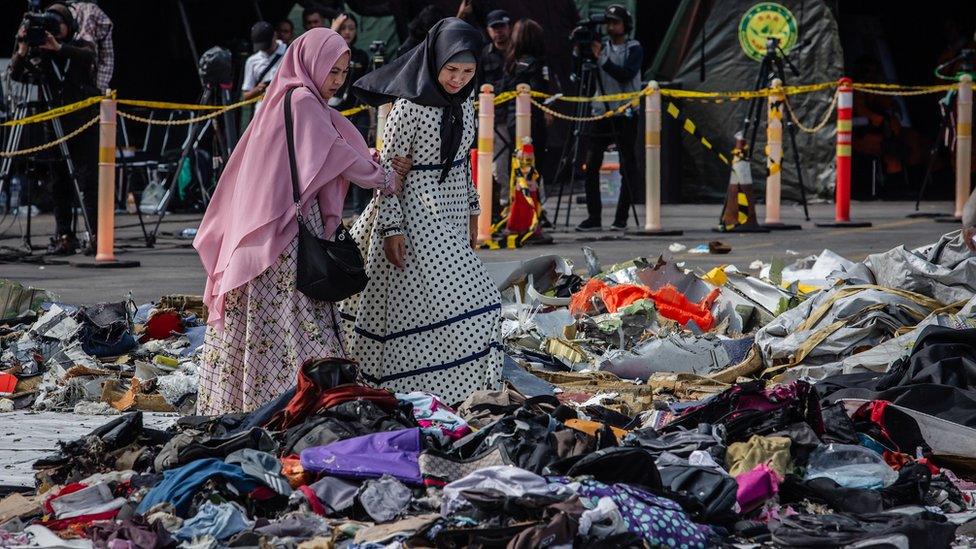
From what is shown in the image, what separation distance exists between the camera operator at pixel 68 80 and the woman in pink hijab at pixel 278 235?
21.2ft

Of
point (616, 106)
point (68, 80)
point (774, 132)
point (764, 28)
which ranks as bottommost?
point (774, 132)

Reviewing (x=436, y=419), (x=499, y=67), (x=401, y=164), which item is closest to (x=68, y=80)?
(x=499, y=67)

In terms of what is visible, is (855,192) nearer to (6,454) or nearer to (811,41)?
(811,41)

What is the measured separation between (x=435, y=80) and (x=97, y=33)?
733 centimetres

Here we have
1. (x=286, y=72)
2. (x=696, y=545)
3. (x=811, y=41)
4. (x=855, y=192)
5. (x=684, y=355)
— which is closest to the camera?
(x=696, y=545)

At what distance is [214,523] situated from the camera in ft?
15.3

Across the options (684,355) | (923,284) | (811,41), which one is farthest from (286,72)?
(811,41)

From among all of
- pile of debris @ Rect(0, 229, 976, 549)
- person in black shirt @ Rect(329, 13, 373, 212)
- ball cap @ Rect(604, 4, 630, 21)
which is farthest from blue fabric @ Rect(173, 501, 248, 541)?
ball cap @ Rect(604, 4, 630, 21)

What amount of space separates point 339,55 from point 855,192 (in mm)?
15003

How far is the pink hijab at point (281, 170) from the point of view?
6332 mm

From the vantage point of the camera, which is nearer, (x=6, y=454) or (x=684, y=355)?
(x=6, y=454)

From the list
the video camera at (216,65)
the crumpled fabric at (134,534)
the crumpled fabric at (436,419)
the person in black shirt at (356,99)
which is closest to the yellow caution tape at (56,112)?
the video camera at (216,65)

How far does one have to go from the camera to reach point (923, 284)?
8.22 meters

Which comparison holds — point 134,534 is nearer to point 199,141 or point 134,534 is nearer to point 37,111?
point 37,111
